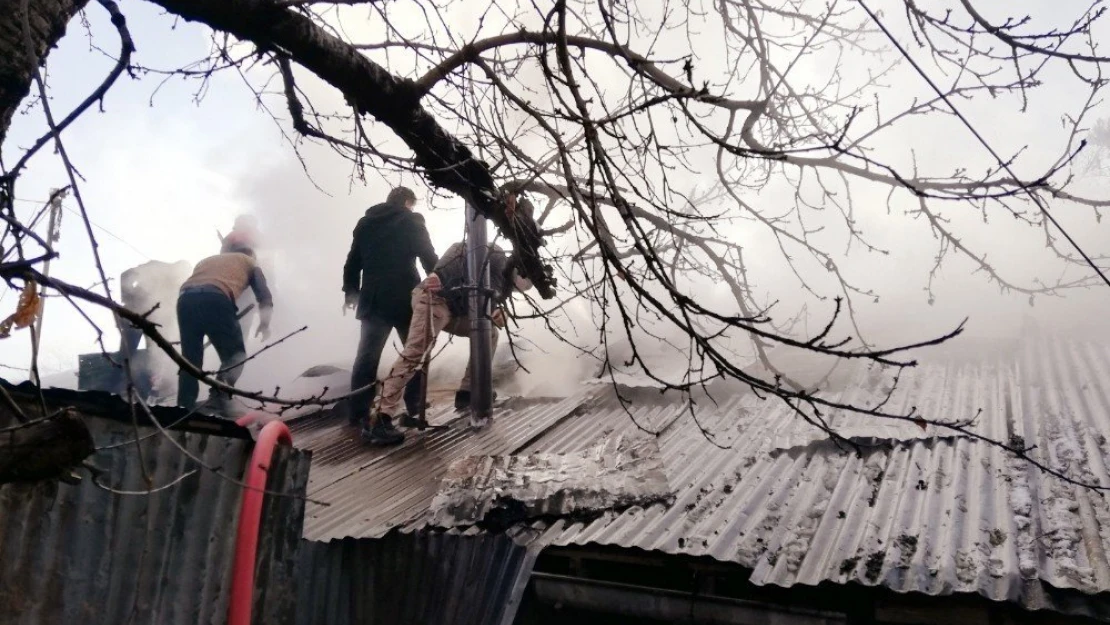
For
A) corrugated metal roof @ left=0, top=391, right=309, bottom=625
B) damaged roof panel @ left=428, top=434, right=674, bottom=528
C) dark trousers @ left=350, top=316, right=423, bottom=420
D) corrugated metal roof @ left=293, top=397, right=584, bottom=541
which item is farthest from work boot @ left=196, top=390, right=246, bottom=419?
corrugated metal roof @ left=0, top=391, right=309, bottom=625

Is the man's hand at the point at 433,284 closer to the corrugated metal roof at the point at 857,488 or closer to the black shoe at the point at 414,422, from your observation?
the black shoe at the point at 414,422

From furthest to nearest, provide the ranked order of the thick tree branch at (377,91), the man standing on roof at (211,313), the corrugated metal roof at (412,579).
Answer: the man standing on roof at (211,313) → the corrugated metal roof at (412,579) → the thick tree branch at (377,91)

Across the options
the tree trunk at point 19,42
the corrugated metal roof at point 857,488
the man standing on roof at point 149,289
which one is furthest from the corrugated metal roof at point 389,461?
the man standing on roof at point 149,289

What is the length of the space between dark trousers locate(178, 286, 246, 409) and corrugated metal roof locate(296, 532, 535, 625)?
125 inches

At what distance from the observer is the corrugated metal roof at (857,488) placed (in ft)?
9.48

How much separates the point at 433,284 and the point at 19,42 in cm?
391

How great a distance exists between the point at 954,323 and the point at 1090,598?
30.2 feet

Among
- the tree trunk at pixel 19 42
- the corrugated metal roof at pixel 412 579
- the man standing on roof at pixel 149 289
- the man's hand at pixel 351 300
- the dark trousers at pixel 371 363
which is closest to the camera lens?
the tree trunk at pixel 19 42

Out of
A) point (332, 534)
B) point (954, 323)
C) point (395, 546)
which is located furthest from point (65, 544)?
point (954, 323)

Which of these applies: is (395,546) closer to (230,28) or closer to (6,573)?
(6,573)

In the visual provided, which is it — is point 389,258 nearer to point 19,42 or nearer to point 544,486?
point 544,486

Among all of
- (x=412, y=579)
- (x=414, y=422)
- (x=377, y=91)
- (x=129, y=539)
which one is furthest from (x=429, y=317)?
(x=129, y=539)

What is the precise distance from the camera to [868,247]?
5156 mm

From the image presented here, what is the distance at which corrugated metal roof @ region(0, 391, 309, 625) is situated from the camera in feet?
9.37
